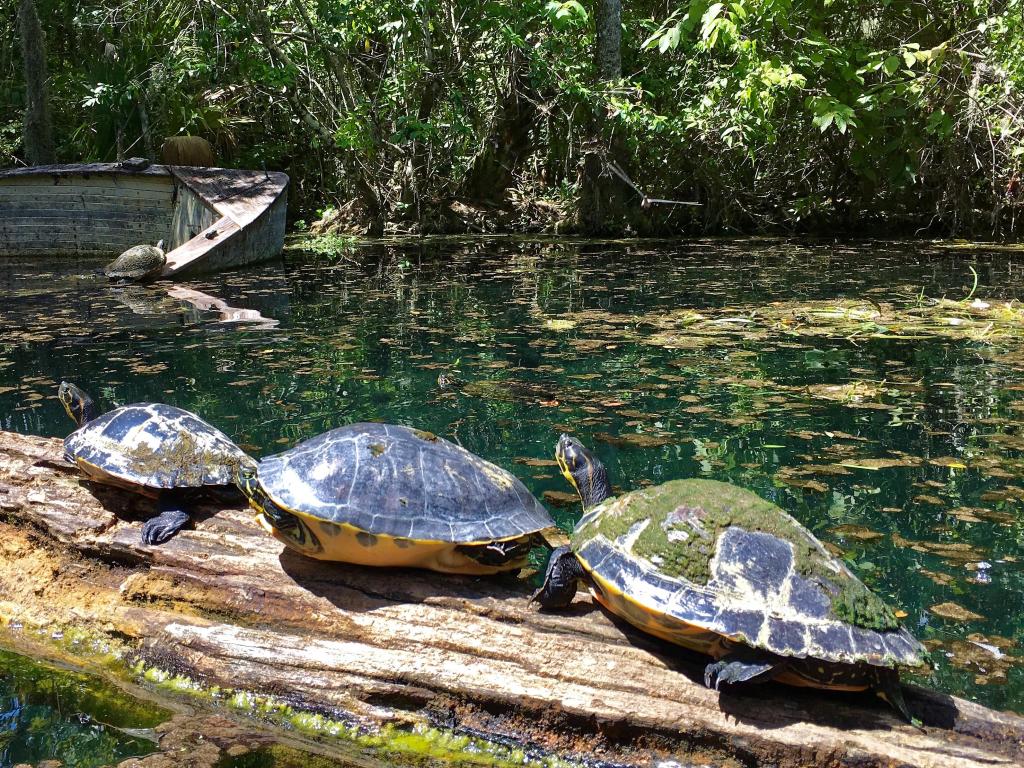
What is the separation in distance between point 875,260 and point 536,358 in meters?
6.55

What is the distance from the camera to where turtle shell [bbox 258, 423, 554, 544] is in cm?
264

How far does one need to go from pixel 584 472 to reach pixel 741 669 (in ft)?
3.47

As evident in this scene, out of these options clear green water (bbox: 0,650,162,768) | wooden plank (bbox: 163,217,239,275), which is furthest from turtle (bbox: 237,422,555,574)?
wooden plank (bbox: 163,217,239,275)

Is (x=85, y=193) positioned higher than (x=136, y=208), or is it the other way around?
(x=85, y=193)

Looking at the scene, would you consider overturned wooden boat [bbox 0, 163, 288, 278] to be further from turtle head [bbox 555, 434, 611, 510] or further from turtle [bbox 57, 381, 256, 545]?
turtle head [bbox 555, 434, 611, 510]

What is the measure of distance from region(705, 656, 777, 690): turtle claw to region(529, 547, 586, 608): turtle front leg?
1.51ft

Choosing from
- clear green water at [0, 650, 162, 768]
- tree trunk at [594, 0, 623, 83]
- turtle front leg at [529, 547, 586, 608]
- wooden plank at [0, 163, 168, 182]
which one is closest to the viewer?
clear green water at [0, 650, 162, 768]

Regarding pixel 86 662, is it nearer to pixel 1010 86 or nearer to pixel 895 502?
pixel 895 502

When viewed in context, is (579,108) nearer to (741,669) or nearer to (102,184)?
(102,184)

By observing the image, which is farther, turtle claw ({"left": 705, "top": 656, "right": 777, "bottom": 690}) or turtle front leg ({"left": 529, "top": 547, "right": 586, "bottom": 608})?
turtle front leg ({"left": 529, "top": 547, "right": 586, "bottom": 608})

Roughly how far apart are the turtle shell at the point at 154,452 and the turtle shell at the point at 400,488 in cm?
43

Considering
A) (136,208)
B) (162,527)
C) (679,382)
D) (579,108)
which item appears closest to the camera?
(162,527)

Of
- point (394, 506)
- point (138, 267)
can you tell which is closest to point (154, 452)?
point (394, 506)

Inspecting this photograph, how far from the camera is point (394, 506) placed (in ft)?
8.78
